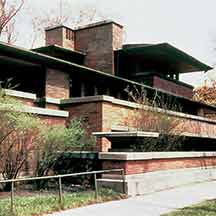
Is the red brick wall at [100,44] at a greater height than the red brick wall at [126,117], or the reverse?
the red brick wall at [100,44]

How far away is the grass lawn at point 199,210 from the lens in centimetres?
884

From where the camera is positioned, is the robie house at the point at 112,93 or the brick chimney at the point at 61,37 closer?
the robie house at the point at 112,93

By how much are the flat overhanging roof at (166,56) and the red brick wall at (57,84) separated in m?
8.23

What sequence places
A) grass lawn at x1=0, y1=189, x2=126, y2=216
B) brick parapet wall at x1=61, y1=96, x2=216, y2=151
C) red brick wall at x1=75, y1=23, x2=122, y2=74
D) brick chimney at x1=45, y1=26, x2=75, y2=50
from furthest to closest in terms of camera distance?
brick chimney at x1=45, y1=26, x2=75, y2=50, red brick wall at x1=75, y1=23, x2=122, y2=74, brick parapet wall at x1=61, y1=96, x2=216, y2=151, grass lawn at x1=0, y1=189, x2=126, y2=216

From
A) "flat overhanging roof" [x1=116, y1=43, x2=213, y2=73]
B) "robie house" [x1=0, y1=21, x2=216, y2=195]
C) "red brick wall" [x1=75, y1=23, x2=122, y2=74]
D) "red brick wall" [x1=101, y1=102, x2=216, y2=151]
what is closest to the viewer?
"robie house" [x1=0, y1=21, x2=216, y2=195]

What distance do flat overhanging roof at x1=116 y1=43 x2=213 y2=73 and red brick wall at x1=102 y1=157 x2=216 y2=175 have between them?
938 centimetres

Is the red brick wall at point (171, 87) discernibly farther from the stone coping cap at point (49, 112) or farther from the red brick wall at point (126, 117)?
the stone coping cap at point (49, 112)

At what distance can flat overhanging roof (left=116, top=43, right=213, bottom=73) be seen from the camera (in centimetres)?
2503

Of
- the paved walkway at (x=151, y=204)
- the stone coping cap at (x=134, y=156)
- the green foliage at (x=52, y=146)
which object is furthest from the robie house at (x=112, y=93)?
the green foliage at (x=52, y=146)

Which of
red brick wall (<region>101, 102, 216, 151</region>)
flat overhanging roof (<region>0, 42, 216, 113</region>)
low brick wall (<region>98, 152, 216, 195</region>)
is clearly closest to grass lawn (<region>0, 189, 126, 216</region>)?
low brick wall (<region>98, 152, 216, 195</region>)

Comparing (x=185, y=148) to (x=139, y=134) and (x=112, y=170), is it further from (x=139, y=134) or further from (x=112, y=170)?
(x=112, y=170)

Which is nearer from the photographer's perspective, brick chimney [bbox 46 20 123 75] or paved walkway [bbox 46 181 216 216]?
paved walkway [bbox 46 181 216 216]

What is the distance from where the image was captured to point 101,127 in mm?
16266

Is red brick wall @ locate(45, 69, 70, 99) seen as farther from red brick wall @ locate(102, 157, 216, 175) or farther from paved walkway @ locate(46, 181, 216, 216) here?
paved walkway @ locate(46, 181, 216, 216)
